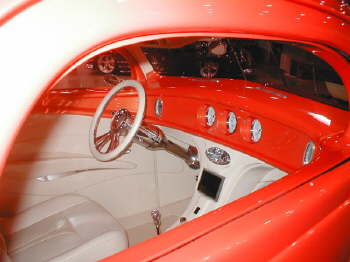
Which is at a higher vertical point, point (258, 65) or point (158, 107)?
point (258, 65)

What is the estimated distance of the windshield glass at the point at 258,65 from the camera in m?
1.58

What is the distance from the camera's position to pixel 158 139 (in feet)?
5.70

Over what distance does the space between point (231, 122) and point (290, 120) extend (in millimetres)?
423

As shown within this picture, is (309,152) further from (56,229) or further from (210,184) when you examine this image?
(56,229)

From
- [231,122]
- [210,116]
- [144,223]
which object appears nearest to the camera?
[231,122]

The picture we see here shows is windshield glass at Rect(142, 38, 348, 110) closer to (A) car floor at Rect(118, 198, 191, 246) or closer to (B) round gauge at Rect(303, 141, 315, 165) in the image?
(B) round gauge at Rect(303, 141, 315, 165)

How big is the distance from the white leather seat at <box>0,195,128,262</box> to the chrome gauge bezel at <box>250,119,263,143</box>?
0.83 metres

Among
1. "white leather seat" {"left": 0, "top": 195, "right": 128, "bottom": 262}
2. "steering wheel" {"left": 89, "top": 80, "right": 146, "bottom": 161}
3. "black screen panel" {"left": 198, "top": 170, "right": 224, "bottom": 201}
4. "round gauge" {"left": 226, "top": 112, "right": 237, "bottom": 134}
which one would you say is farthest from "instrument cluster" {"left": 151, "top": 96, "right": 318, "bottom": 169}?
"white leather seat" {"left": 0, "top": 195, "right": 128, "bottom": 262}

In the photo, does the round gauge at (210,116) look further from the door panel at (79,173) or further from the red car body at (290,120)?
the door panel at (79,173)

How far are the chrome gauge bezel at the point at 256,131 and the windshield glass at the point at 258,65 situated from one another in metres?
0.25

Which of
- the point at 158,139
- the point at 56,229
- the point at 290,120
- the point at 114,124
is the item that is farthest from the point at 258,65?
the point at 56,229

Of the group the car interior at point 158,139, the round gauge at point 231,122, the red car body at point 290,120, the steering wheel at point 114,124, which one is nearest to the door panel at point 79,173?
the car interior at point 158,139

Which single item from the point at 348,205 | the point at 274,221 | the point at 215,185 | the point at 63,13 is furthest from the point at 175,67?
the point at 63,13

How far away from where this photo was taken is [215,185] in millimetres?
1967
